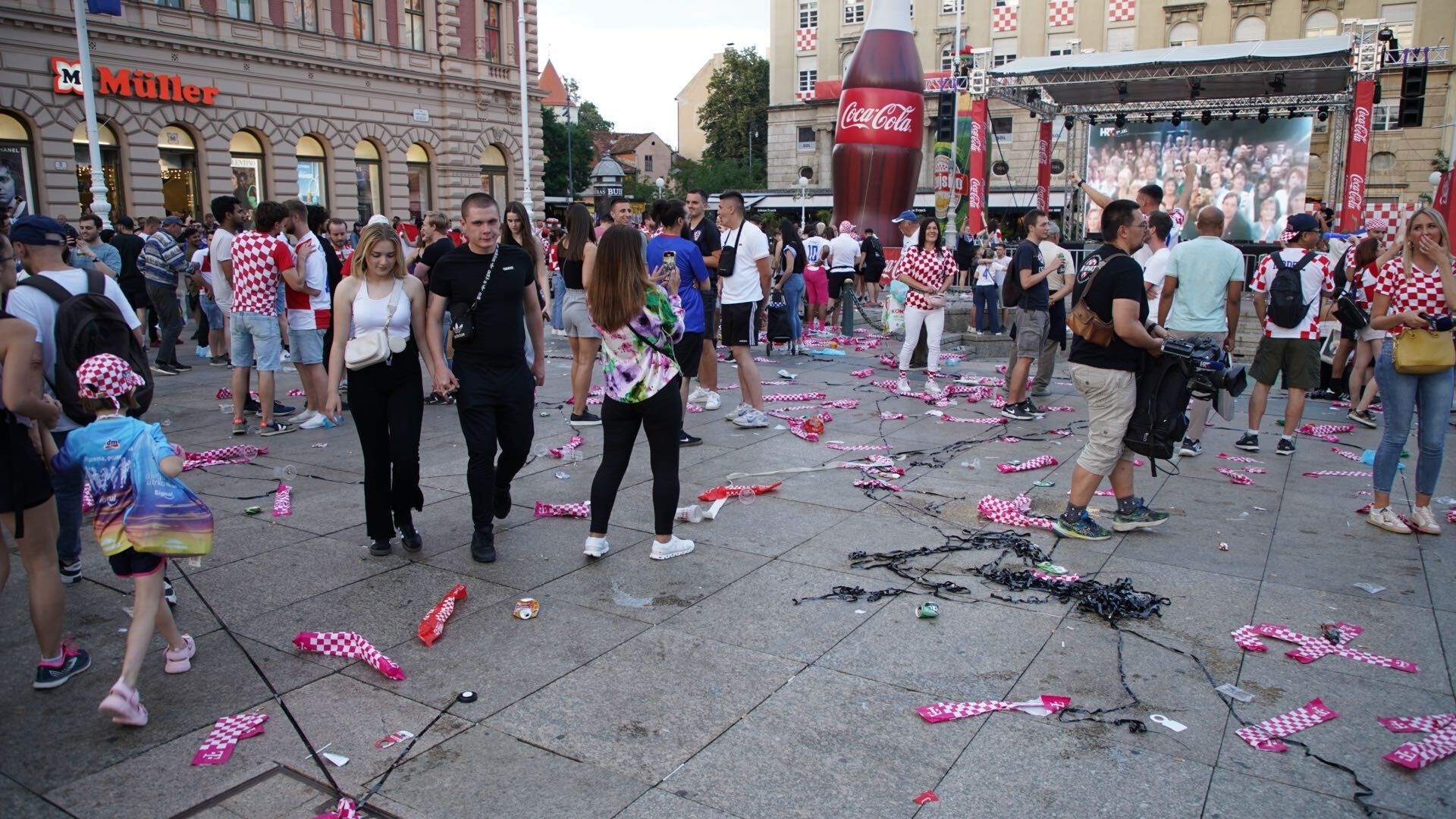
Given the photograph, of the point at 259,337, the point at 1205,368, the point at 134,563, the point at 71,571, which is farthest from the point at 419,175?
the point at 134,563

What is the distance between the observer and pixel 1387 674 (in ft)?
12.6

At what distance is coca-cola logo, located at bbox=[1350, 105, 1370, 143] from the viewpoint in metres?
20.0

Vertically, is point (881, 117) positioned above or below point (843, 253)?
above

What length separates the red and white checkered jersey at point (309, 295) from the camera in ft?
27.7

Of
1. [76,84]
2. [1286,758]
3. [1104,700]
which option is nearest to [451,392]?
[1104,700]

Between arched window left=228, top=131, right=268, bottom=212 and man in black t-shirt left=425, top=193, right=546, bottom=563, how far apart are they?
87.4 ft

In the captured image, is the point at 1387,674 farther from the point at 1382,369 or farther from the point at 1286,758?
the point at 1382,369

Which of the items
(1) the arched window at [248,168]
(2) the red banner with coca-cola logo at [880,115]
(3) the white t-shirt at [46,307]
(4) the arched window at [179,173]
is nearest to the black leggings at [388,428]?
(3) the white t-shirt at [46,307]

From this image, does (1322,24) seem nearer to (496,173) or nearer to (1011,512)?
(496,173)

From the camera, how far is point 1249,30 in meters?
43.6

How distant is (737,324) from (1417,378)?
4839 mm

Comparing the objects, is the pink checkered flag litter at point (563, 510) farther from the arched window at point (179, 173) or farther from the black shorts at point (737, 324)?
the arched window at point (179, 173)

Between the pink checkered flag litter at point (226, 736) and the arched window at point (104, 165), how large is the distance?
25.6 m

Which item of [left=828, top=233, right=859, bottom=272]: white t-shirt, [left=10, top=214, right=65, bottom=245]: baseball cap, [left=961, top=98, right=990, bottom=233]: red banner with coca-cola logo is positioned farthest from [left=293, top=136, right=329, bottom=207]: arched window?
[left=10, top=214, right=65, bottom=245]: baseball cap
